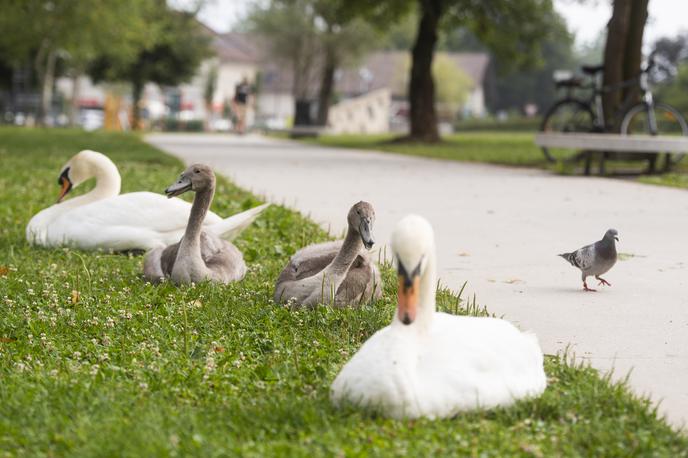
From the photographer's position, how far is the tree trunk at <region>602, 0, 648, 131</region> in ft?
56.5

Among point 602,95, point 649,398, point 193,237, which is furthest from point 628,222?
point 602,95

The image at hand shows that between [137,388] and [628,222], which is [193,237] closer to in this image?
[137,388]

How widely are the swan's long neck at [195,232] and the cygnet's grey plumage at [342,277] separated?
724 millimetres

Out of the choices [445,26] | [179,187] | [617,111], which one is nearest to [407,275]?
[179,187]

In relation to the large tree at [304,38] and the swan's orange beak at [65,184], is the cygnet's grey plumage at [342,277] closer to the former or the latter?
the swan's orange beak at [65,184]

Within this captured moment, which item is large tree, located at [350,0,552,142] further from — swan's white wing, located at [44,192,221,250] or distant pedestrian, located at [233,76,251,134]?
swan's white wing, located at [44,192,221,250]

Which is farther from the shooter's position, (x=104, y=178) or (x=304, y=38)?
(x=304, y=38)

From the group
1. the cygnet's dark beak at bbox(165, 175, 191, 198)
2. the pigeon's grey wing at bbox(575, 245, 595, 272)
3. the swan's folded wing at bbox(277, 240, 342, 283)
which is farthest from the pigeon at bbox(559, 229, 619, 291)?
the cygnet's dark beak at bbox(165, 175, 191, 198)

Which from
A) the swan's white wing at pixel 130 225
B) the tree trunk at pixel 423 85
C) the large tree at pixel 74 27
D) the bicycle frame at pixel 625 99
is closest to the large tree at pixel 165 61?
the large tree at pixel 74 27

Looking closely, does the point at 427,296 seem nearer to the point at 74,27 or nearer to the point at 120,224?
the point at 120,224

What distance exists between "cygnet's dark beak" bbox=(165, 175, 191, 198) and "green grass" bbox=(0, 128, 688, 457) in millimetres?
542

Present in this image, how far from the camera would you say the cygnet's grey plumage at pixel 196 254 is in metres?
5.91

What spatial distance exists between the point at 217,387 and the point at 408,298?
2.97ft

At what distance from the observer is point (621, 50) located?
17.3m
